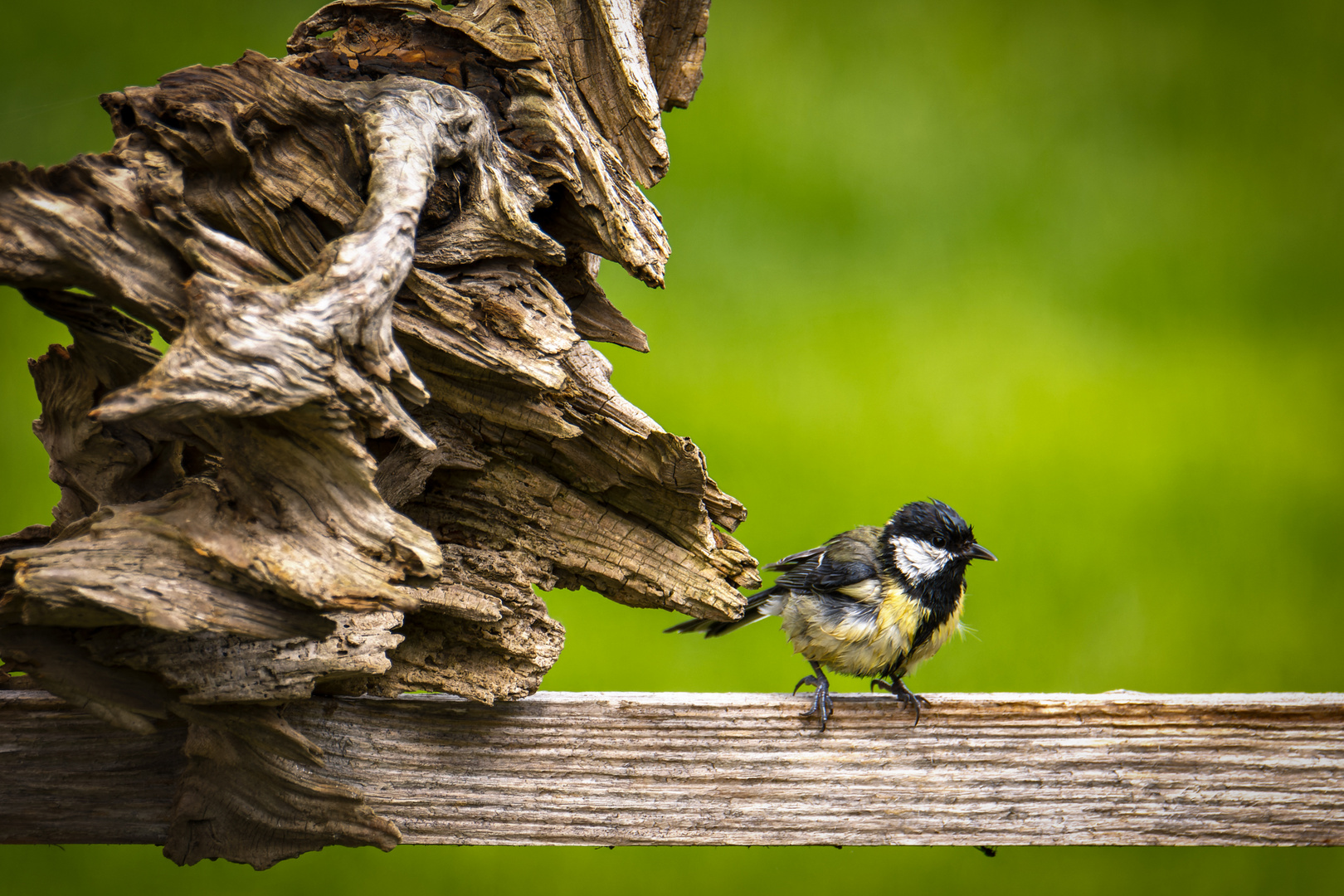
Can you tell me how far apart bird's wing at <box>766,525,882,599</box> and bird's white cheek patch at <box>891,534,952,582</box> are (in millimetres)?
42

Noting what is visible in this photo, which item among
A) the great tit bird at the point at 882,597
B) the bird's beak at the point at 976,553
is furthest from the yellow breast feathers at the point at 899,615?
the bird's beak at the point at 976,553

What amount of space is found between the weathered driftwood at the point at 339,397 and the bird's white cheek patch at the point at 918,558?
396 millimetres

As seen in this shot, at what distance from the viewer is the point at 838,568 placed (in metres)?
1.38

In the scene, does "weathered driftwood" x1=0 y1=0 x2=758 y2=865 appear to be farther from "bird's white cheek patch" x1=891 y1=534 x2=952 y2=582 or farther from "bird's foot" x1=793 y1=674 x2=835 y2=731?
"bird's white cheek patch" x1=891 y1=534 x2=952 y2=582

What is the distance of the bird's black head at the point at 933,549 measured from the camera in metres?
1.38

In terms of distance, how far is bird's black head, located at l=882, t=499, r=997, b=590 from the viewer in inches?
54.5

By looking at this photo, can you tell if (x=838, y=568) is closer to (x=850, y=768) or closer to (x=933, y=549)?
(x=933, y=549)

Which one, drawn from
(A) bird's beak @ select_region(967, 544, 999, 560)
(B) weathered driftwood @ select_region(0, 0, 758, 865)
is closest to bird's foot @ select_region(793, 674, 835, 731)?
(B) weathered driftwood @ select_region(0, 0, 758, 865)

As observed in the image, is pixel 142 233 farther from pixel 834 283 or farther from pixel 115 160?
pixel 834 283

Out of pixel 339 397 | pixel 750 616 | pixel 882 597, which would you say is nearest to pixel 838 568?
pixel 882 597

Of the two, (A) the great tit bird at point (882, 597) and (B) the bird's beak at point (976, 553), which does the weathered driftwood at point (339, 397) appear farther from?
(B) the bird's beak at point (976, 553)

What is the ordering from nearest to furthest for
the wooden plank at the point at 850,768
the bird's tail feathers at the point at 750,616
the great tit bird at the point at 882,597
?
the wooden plank at the point at 850,768, the great tit bird at the point at 882,597, the bird's tail feathers at the point at 750,616

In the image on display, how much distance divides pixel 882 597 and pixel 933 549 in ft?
0.43

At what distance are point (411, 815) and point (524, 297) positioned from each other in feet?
2.07
